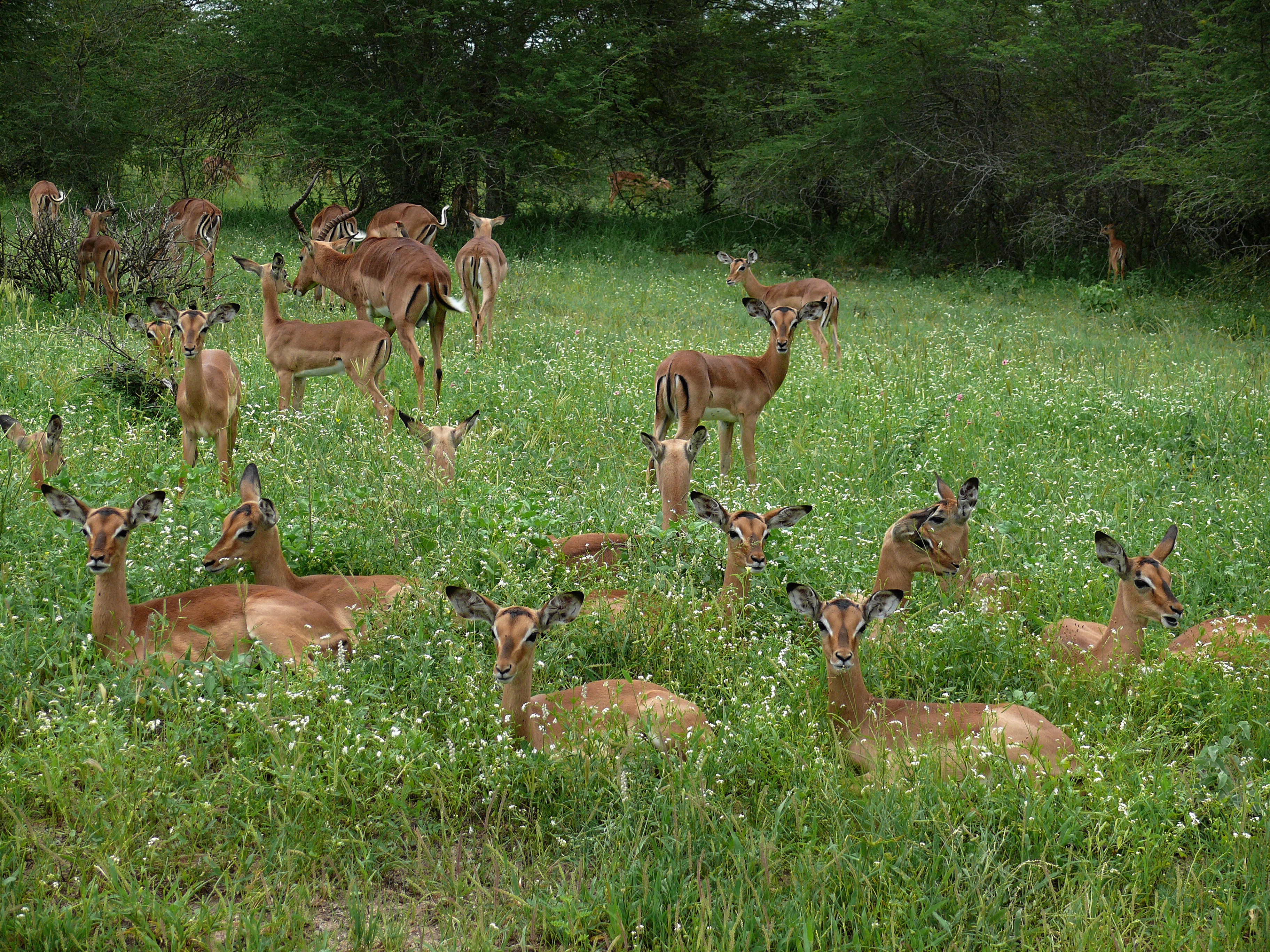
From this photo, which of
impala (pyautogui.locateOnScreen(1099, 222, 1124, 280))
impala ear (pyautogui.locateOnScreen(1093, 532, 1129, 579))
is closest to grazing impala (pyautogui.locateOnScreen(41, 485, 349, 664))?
impala ear (pyautogui.locateOnScreen(1093, 532, 1129, 579))

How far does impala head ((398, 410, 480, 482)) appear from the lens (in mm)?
6457

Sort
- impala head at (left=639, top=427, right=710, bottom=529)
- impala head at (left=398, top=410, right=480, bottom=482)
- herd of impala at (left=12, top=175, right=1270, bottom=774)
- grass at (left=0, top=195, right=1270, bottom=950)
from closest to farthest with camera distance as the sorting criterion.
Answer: grass at (left=0, top=195, right=1270, bottom=950), herd of impala at (left=12, top=175, right=1270, bottom=774), impala head at (left=639, top=427, right=710, bottom=529), impala head at (left=398, top=410, right=480, bottom=482)

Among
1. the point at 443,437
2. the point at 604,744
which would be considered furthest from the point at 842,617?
the point at 443,437

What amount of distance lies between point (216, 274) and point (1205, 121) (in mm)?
13161

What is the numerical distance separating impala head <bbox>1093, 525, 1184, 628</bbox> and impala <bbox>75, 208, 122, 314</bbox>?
9523 millimetres

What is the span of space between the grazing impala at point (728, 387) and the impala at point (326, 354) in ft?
7.37

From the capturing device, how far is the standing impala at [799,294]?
1141 cm

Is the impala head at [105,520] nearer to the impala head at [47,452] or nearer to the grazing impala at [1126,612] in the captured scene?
the impala head at [47,452]

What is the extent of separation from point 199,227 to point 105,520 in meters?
12.2

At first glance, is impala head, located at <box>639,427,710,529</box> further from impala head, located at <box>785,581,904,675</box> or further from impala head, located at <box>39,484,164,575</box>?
impala head, located at <box>39,484,164,575</box>

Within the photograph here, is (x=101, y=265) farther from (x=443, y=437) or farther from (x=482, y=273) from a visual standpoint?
(x=443, y=437)

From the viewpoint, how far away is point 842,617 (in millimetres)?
3900

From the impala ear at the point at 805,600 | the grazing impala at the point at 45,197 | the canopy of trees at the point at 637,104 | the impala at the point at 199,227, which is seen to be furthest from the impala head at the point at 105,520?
the canopy of trees at the point at 637,104

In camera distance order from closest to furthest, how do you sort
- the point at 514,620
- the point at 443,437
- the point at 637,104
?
the point at 514,620 < the point at 443,437 < the point at 637,104
